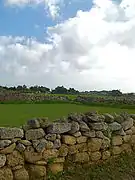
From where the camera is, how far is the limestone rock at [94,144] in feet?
29.4

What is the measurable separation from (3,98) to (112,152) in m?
27.0

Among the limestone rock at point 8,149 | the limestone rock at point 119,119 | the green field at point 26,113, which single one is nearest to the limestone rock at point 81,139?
the limestone rock at point 119,119

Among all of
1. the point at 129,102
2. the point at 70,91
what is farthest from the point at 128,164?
the point at 70,91

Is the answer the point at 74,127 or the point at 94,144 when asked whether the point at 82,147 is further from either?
the point at 74,127

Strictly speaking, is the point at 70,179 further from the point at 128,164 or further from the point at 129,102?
the point at 129,102

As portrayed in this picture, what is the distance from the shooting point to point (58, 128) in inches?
327

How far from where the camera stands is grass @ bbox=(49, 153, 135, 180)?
8.46 m

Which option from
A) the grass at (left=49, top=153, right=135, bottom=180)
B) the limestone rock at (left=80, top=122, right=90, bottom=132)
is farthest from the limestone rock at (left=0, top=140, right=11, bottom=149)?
the limestone rock at (left=80, top=122, right=90, bottom=132)

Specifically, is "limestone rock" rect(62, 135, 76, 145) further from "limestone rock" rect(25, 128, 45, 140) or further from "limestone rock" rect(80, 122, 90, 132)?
"limestone rock" rect(25, 128, 45, 140)

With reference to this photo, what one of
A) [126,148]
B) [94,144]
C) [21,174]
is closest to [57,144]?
[21,174]

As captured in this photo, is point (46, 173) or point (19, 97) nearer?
point (46, 173)

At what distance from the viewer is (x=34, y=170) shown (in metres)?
7.89

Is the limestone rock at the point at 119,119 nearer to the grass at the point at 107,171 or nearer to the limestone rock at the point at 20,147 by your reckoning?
the grass at the point at 107,171

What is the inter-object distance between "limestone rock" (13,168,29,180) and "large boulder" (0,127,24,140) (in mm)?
745
